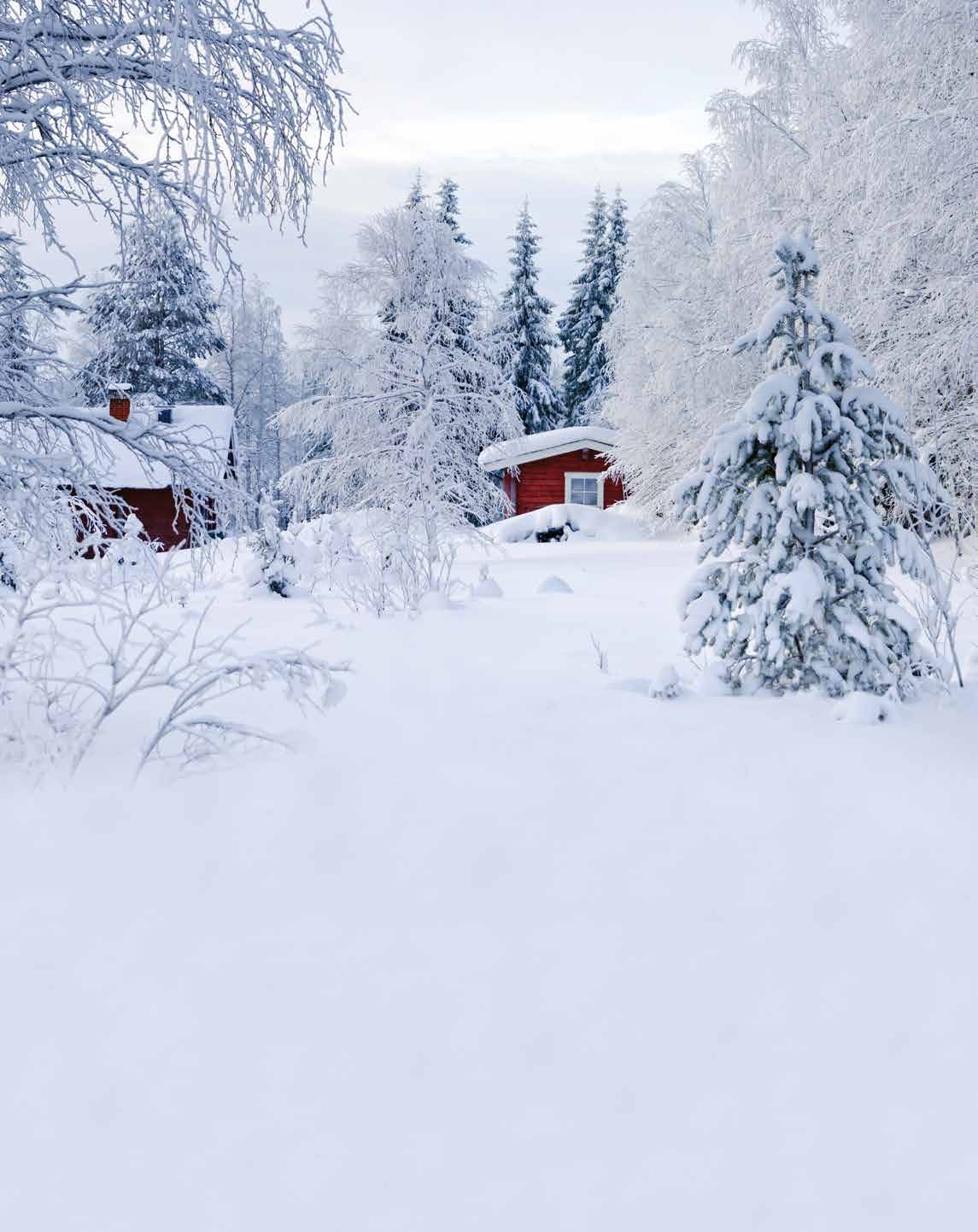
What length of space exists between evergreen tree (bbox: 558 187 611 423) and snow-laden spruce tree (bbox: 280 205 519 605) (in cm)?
2324

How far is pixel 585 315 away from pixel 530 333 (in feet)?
12.0

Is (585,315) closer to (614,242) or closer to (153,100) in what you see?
(614,242)

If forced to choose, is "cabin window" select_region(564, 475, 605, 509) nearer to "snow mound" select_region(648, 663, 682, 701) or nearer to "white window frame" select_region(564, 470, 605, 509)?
"white window frame" select_region(564, 470, 605, 509)

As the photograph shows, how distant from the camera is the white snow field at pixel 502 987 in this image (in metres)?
2.30

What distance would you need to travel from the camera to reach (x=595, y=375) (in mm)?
39406

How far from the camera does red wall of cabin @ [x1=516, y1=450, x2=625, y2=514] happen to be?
29656 millimetres

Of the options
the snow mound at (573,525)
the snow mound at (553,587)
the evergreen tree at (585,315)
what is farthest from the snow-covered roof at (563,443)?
the snow mound at (553,587)

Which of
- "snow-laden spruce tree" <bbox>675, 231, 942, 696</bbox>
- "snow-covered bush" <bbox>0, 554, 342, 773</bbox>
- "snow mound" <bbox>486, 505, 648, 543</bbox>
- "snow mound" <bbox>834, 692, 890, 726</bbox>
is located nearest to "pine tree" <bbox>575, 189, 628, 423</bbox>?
"snow mound" <bbox>486, 505, 648, 543</bbox>

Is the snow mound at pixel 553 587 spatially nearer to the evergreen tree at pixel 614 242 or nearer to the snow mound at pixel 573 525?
the snow mound at pixel 573 525

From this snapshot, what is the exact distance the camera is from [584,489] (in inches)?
1177

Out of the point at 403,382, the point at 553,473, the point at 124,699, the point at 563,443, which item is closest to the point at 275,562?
the point at 403,382

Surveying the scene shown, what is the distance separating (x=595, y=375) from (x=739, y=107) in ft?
75.5

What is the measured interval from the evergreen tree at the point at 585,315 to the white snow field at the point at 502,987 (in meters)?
36.4

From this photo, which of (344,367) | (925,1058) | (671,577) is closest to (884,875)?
(925,1058)
